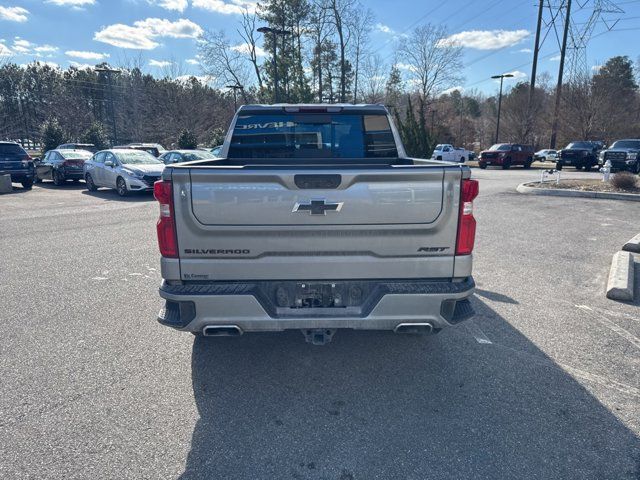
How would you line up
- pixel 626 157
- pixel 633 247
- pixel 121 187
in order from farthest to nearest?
pixel 626 157
pixel 121 187
pixel 633 247

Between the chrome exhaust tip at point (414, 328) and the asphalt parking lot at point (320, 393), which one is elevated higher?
the chrome exhaust tip at point (414, 328)

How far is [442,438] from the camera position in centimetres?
272

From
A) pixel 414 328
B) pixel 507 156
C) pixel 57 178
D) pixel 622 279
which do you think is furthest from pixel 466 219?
pixel 507 156

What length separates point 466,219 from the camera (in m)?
2.96

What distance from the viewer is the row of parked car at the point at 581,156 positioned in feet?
74.1

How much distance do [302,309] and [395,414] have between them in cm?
100

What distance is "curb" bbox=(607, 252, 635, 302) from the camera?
517 cm

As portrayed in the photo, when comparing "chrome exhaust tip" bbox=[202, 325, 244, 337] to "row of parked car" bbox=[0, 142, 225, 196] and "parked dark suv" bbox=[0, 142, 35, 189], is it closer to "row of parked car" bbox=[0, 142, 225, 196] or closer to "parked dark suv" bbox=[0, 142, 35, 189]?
"row of parked car" bbox=[0, 142, 225, 196]

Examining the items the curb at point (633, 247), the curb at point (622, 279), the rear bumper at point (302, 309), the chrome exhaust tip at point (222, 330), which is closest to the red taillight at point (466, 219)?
the rear bumper at point (302, 309)

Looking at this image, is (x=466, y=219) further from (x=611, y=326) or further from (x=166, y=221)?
(x=611, y=326)

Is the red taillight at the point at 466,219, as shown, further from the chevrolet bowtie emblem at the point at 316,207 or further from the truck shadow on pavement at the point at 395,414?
the truck shadow on pavement at the point at 395,414

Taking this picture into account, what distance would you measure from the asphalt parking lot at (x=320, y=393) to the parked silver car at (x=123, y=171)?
9.76 metres

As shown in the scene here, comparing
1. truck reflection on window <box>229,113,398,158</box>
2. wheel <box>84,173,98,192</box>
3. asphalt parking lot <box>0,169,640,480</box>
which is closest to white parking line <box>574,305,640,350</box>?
asphalt parking lot <box>0,169,640,480</box>

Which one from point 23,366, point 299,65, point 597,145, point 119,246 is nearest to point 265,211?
point 23,366
